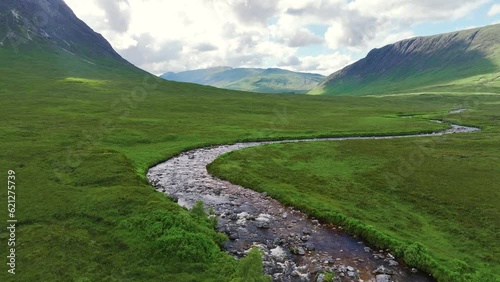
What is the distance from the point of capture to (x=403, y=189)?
41.5 meters

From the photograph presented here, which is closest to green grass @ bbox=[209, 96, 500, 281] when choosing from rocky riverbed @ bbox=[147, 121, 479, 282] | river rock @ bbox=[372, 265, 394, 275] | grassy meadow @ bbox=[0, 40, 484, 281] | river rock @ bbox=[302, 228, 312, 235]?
rocky riverbed @ bbox=[147, 121, 479, 282]

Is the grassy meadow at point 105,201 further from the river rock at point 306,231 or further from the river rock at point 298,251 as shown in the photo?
the river rock at point 306,231

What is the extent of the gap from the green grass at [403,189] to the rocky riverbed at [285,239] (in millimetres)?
1630

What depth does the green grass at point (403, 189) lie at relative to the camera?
A: 2733 centimetres

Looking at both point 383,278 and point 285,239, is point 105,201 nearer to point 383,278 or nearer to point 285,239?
point 285,239

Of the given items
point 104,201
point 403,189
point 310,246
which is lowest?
point 310,246

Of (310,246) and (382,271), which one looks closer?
(382,271)

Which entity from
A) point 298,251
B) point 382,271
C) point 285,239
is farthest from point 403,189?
point 298,251

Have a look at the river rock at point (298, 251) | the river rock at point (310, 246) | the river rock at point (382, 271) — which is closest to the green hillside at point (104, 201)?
the river rock at point (298, 251)

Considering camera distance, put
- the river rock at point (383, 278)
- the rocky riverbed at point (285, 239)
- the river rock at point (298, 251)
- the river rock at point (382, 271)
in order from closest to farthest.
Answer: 1. the river rock at point (383, 278)
2. the rocky riverbed at point (285, 239)
3. the river rock at point (382, 271)
4. the river rock at point (298, 251)

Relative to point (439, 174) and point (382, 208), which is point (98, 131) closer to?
point (382, 208)

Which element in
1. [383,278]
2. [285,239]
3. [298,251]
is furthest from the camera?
[285,239]

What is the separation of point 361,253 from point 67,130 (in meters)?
57.8

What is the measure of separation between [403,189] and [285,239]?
819 inches
